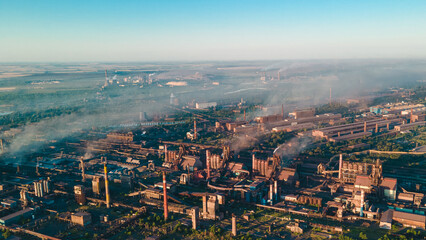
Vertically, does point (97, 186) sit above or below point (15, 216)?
above

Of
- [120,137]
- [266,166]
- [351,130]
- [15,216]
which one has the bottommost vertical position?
[15,216]

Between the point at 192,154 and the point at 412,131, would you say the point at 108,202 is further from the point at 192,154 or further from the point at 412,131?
the point at 412,131

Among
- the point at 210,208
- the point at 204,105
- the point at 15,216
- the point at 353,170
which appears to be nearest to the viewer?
the point at 210,208

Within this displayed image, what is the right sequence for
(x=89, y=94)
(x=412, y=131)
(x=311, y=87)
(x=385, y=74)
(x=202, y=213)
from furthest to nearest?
(x=385, y=74)
(x=311, y=87)
(x=89, y=94)
(x=412, y=131)
(x=202, y=213)

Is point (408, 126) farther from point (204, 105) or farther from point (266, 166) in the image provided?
point (204, 105)

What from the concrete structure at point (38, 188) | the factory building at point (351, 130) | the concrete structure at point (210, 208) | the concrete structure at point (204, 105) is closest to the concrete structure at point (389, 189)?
the concrete structure at point (210, 208)

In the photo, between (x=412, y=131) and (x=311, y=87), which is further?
(x=311, y=87)

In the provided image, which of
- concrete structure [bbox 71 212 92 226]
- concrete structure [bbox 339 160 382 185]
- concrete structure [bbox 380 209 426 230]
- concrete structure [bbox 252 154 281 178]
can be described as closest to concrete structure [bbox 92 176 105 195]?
concrete structure [bbox 71 212 92 226]

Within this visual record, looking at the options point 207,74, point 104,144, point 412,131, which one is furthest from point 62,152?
point 207,74

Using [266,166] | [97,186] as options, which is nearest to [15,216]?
[97,186]
